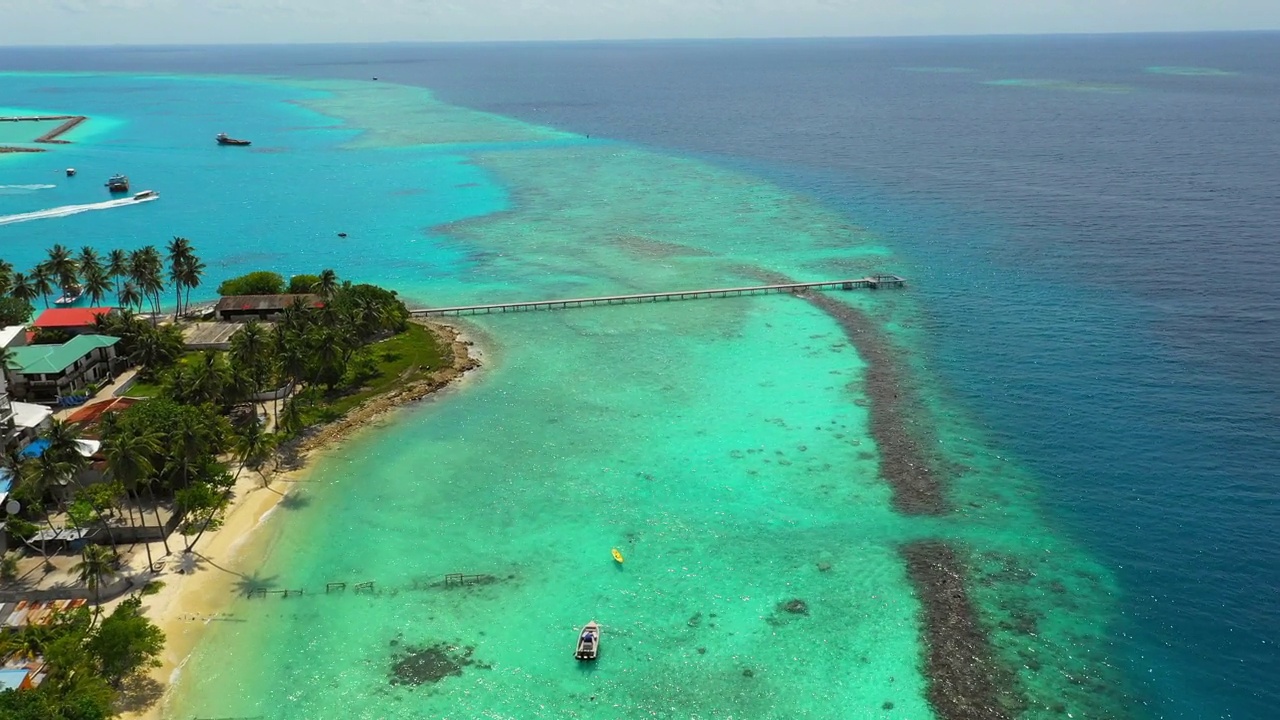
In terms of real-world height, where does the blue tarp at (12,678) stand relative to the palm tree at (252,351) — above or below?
below

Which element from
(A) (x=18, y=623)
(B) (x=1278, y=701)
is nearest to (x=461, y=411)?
(A) (x=18, y=623)

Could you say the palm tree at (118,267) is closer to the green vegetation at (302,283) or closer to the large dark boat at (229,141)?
the green vegetation at (302,283)

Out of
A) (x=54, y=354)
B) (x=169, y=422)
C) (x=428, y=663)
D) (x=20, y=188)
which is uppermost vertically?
(x=169, y=422)

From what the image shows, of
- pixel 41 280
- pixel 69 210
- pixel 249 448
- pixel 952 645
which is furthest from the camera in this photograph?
pixel 69 210

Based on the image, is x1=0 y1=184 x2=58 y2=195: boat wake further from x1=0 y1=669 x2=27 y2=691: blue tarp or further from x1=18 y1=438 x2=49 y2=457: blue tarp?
x1=0 y1=669 x2=27 y2=691: blue tarp

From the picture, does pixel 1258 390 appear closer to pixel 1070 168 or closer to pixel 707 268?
pixel 707 268

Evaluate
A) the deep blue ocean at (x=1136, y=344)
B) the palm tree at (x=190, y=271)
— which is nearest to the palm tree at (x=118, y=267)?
the palm tree at (x=190, y=271)

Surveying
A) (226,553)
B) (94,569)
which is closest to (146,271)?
(226,553)

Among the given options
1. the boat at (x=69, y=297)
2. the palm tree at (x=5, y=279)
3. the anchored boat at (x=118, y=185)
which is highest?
the palm tree at (x=5, y=279)

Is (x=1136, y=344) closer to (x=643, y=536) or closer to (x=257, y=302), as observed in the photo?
(x=643, y=536)
